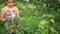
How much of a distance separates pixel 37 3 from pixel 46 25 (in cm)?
319

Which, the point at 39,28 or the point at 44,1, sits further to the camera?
the point at 44,1

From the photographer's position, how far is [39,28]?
5.11 metres

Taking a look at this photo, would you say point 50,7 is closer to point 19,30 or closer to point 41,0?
point 41,0

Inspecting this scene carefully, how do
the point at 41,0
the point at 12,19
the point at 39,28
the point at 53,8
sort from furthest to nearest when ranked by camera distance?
1. the point at 41,0
2. the point at 53,8
3. the point at 39,28
4. the point at 12,19

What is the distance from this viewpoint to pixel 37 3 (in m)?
8.31

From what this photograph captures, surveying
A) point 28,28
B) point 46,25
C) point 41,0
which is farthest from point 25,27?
point 41,0

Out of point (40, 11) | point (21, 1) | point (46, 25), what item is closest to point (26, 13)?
point (40, 11)

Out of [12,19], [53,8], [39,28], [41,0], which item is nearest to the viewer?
[12,19]

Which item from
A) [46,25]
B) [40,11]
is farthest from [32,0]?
[46,25]

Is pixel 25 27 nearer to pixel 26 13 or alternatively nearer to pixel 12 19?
pixel 12 19

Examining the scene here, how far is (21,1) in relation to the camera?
855cm

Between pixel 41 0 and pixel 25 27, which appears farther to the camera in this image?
pixel 41 0

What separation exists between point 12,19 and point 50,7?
122 inches

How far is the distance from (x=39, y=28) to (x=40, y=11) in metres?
2.74
